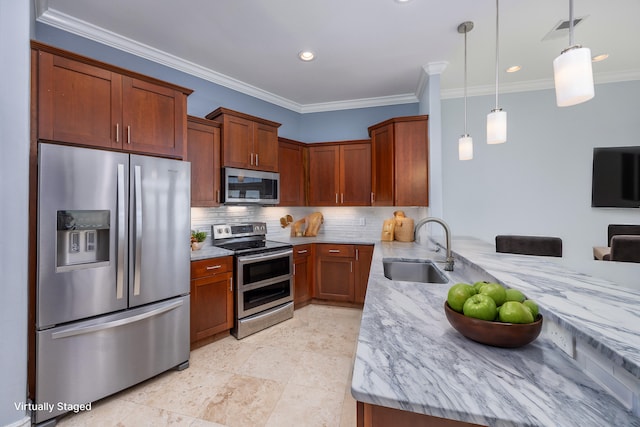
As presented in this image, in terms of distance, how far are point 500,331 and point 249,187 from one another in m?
2.79

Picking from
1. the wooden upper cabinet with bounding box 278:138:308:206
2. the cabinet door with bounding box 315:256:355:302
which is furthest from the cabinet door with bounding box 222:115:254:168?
the cabinet door with bounding box 315:256:355:302

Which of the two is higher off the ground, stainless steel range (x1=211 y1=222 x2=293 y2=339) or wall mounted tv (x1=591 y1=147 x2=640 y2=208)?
wall mounted tv (x1=591 y1=147 x2=640 y2=208)

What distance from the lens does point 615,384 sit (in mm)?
626

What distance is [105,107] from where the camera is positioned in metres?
1.86

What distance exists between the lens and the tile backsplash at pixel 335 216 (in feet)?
11.5

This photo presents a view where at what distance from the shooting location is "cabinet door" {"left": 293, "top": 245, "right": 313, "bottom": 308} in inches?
134

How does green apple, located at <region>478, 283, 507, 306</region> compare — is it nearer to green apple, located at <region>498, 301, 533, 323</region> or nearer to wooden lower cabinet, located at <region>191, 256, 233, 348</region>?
green apple, located at <region>498, 301, 533, 323</region>

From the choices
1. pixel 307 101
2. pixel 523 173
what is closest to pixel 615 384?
pixel 523 173

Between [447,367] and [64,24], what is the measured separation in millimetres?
3493

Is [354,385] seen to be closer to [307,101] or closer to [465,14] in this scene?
[465,14]

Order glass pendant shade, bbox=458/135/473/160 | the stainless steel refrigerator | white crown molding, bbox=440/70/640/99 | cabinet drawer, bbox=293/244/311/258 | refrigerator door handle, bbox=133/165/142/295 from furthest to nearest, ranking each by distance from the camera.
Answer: cabinet drawer, bbox=293/244/311/258
white crown molding, bbox=440/70/640/99
glass pendant shade, bbox=458/135/473/160
refrigerator door handle, bbox=133/165/142/295
the stainless steel refrigerator

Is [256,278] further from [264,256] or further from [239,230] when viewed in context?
[239,230]

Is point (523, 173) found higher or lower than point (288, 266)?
higher

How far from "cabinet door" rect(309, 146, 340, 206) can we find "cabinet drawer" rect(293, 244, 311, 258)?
724 millimetres
